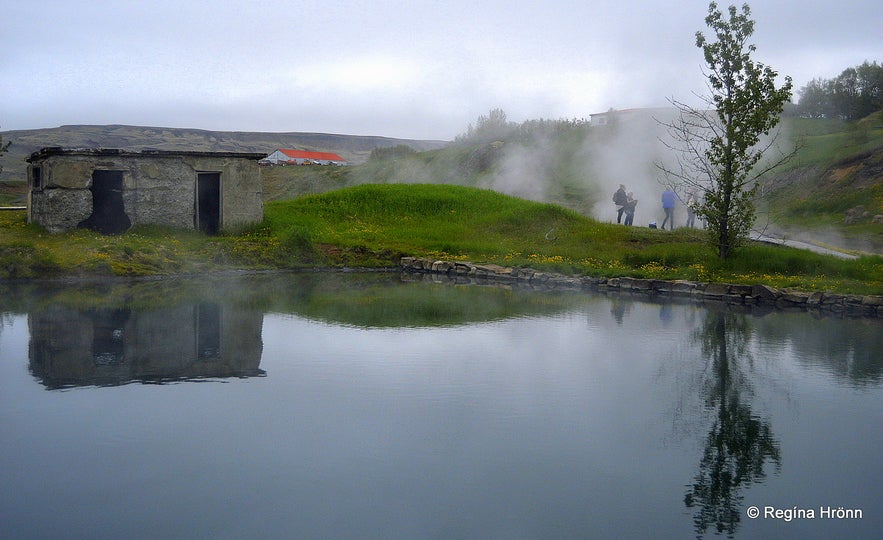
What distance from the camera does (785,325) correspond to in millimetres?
13875

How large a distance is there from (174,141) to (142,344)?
68.1m

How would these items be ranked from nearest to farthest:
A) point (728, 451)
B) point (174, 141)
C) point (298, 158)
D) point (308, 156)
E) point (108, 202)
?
1. point (728, 451)
2. point (108, 202)
3. point (298, 158)
4. point (308, 156)
5. point (174, 141)

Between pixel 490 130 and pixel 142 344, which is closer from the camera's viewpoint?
pixel 142 344

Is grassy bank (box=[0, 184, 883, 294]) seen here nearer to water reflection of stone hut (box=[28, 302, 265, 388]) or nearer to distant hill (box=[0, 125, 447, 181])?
water reflection of stone hut (box=[28, 302, 265, 388])

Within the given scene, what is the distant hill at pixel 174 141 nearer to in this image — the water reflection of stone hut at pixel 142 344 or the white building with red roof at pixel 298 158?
the white building with red roof at pixel 298 158

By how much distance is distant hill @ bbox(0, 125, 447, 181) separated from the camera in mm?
66375

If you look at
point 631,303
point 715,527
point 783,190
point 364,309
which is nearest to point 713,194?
point 631,303

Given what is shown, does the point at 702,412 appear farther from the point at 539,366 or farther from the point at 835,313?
the point at 835,313

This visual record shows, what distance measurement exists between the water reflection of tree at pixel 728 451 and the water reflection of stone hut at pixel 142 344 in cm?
498

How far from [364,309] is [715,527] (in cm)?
958

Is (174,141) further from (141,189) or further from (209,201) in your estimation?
(141,189)

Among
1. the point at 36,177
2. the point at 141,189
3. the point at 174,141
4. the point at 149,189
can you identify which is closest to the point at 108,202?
the point at 141,189

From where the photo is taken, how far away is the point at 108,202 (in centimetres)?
2272

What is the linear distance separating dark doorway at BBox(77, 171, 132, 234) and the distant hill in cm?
3626
